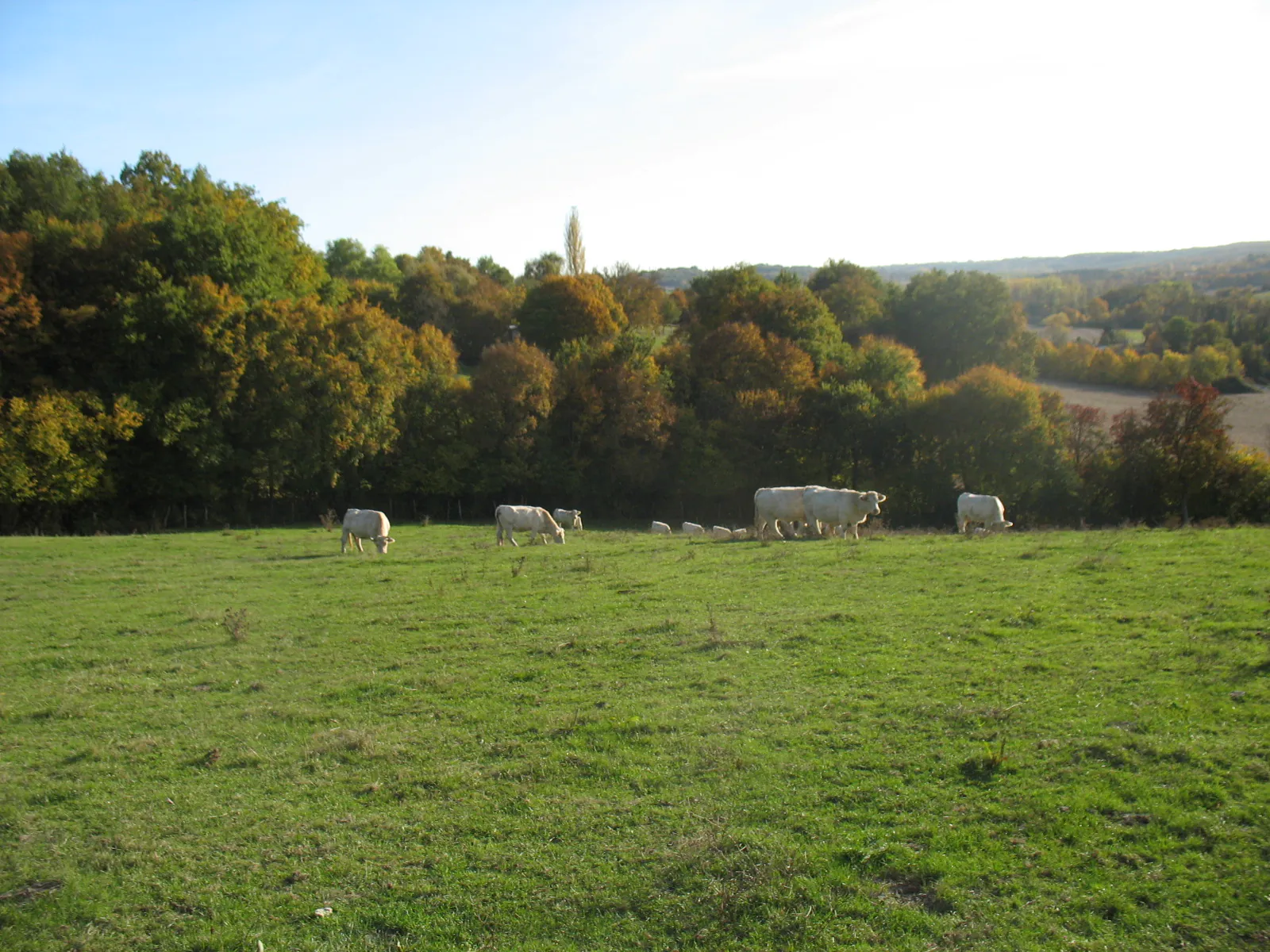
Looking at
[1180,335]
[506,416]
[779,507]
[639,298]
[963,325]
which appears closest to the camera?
[779,507]

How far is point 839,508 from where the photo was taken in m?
24.4

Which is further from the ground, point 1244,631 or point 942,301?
point 942,301

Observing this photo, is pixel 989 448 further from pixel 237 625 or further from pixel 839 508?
pixel 237 625

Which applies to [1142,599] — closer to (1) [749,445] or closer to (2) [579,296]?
(1) [749,445]

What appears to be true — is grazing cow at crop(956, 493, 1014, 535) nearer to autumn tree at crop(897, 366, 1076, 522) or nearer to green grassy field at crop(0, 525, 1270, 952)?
green grassy field at crop(0, 525, 1270, 952)

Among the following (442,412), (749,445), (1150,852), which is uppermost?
(442,412)

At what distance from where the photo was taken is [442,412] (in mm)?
47219

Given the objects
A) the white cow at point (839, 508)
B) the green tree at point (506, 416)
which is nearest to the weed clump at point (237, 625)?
the white cow at point (839, 508)

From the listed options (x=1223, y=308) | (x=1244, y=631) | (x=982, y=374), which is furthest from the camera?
(x=1223, y=308)

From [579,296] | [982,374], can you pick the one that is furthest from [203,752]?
[579,296]

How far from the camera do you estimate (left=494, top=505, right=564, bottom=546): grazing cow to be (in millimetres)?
27344

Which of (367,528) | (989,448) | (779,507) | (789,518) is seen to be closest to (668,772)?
(779,507)

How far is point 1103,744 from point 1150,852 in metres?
1.59

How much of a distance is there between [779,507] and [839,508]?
1.92 meters
